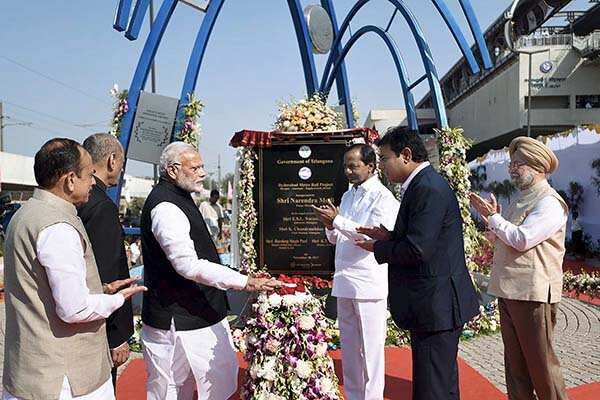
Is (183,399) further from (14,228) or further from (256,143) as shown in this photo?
(256,143)

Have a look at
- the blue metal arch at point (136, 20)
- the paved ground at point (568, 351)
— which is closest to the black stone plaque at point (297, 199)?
the paved ground at point (568, 351)

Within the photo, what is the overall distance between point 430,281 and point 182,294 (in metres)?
1.27

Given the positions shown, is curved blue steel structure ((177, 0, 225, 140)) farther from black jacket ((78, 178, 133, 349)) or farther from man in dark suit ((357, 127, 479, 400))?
man in dark suit ((357, 127, 479, 400))

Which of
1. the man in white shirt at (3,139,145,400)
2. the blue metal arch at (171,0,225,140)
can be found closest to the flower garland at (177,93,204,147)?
the blue metal arch at (171,0,225,140)

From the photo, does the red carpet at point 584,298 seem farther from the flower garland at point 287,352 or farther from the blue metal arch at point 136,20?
the blue metal arch at point 136,20

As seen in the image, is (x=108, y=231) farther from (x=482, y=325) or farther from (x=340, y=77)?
(x=340, y=77)

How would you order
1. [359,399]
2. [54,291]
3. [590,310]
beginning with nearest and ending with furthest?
[54,291]
[359,399]
[590,310]

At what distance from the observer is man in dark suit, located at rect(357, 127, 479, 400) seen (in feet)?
8.89

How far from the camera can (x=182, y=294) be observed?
2930mm

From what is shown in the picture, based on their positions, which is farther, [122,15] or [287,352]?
[122,15]

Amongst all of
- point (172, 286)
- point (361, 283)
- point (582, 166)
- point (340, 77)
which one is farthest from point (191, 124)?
point (582, 166)

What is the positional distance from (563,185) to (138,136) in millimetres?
13807

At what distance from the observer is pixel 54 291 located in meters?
2.06

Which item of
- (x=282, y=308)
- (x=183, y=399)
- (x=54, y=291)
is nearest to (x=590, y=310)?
(x=282, y=308)
